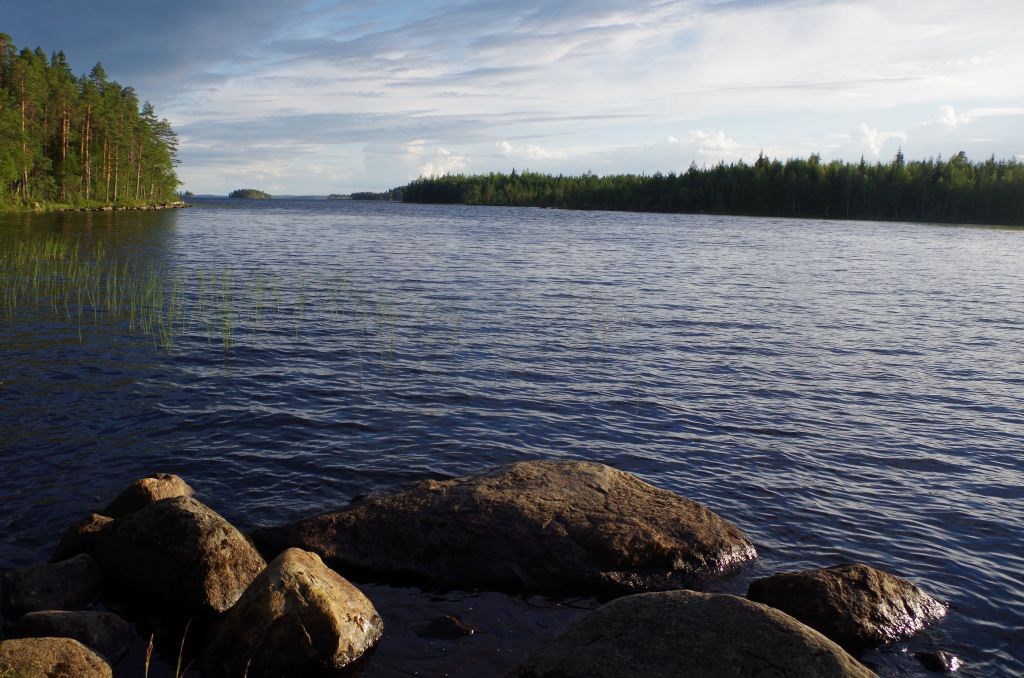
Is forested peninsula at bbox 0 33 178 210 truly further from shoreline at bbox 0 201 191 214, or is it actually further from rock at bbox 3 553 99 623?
rock at bbox 3 553 99 623

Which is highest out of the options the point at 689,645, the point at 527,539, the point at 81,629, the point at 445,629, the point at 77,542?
the point at 689,645

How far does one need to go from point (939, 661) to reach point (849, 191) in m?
159

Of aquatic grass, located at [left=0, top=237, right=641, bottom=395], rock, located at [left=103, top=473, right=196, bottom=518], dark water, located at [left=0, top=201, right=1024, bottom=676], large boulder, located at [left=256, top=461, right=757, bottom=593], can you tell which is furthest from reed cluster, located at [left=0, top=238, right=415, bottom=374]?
large boulder, located at [left=256, top=461, right=757, bottom=593]

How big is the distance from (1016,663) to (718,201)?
563 ft

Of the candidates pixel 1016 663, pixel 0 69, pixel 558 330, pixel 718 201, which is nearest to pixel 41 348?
pixel 558 330

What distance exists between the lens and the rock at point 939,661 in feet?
24.1

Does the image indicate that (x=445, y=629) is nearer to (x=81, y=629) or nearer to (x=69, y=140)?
(x=81, y=629)

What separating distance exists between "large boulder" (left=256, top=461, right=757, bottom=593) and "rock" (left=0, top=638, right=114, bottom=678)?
9.03 feet

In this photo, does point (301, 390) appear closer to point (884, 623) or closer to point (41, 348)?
point (41, 348)

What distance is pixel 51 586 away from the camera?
7.75 metres

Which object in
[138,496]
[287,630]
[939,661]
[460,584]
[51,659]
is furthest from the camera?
[138,496]

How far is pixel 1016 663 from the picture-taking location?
757cm

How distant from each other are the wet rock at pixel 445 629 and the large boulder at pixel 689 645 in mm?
1717

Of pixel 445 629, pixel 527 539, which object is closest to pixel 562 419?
pixel 527 539
